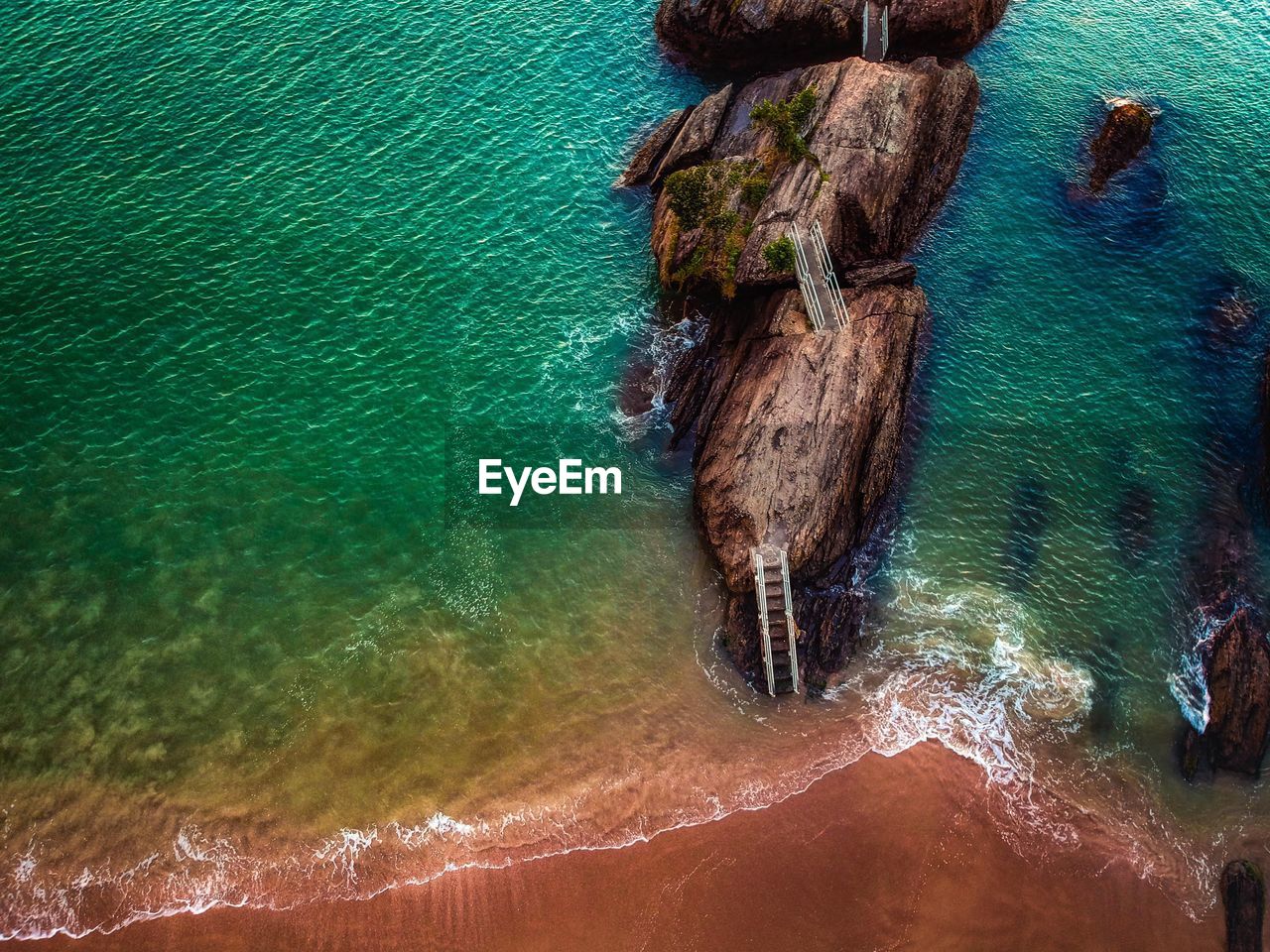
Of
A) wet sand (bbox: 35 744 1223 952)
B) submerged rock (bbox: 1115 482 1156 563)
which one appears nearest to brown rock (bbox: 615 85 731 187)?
submerged rock (bbox: 1115 482 1156 563)

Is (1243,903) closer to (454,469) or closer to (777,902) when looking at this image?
(777,902)

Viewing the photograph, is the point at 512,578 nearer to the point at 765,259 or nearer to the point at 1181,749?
the point at 765,259

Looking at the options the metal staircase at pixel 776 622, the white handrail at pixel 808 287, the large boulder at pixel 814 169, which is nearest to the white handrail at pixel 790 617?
the metal staircase at pixel 776 622

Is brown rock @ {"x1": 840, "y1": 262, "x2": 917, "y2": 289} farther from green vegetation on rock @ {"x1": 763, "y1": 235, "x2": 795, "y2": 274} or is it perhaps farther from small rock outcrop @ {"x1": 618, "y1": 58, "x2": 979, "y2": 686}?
green vegetation on rock @ {"x1": 763, "y1": 235, "x2": 795, "y2": 274}

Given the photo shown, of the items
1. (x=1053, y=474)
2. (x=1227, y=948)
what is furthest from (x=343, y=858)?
(x=1053, y=474)

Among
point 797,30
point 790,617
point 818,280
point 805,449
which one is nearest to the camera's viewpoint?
point 790,617

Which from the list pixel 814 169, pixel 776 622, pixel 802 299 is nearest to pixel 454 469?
pixel 776 622

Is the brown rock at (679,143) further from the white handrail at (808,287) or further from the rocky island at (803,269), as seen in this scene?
the white handrail at (808,287)

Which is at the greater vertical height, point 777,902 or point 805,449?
point 805,449
